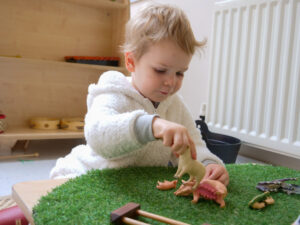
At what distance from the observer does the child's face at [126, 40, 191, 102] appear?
2.42 ft

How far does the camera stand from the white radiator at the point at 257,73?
1470 mm

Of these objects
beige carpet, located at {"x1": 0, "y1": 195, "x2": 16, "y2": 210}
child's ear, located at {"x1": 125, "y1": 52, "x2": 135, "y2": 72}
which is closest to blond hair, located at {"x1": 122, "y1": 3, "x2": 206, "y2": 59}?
child's ear, located at {"x1": 125, "y1": 52, "x2": 135, "y2": 72}

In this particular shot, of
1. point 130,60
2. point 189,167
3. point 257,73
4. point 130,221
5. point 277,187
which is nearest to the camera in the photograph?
point 130,221

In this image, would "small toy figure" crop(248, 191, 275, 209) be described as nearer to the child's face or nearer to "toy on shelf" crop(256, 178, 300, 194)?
"toy on shelf" crop(256, 178, 300, 194)

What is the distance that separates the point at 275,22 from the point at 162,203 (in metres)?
1.30

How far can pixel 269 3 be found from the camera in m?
1.54

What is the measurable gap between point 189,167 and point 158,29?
37 centimetres

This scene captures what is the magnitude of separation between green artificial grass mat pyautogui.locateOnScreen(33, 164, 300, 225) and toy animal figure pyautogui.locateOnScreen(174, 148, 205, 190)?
49 millimetres

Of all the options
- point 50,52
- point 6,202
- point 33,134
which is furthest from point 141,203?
point 50,52

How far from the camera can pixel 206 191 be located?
1.92 feet

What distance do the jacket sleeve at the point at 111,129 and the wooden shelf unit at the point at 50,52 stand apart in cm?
104

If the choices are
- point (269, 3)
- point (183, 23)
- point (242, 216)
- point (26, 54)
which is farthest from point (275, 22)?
point (26, 54)

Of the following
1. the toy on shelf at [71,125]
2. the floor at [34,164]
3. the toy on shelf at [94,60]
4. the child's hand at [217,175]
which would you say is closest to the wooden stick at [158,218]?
the child's hand at [217,175]

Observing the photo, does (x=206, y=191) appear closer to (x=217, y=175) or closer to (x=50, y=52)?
(x=217, y=175)
